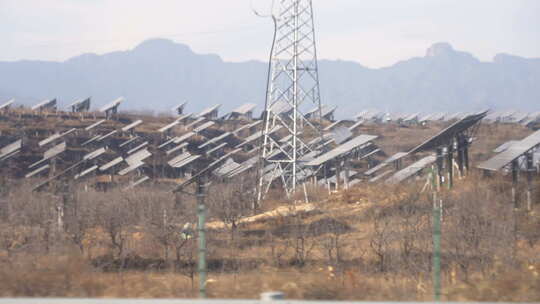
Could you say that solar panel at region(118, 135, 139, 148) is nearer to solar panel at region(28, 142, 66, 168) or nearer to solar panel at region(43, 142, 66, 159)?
solar panel at region(28, 142, 66, 168)

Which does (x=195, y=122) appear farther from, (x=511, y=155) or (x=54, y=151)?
(x=511, y=155)

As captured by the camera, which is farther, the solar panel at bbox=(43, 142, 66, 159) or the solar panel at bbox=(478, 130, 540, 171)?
the solar panel at bbox=(43, 142, 66, 159)

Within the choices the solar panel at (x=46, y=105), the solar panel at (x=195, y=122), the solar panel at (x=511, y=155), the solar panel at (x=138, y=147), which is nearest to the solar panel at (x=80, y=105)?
the solar panel at (x=46, y=105)

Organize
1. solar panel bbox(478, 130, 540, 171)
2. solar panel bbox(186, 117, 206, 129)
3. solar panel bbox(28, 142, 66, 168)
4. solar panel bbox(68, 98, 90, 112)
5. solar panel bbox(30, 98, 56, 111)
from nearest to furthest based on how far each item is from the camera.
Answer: solar panel bbox(478, 130, 540, 171) < solar panel bbox(28, 142, 66, 168) < solar panel bbox(186, 117, 206, 129) < solar panel bbox(30, 98, 56, 111) < solar panel bbox(68, 98, 90, 112)

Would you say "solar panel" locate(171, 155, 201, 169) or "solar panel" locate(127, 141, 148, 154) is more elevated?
"solar panel" locate(127, 141, 148, 154)

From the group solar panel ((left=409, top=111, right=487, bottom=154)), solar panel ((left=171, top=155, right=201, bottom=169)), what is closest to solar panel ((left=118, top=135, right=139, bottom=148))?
solar panel ((left=171, top=155, right=201, bottom=169))

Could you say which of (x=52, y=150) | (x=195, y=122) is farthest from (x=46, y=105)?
(x=52, y=150)

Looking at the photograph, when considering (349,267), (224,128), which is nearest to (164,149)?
(224,128)

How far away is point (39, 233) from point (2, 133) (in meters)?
28.2

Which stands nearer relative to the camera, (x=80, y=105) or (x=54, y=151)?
(x=54, y=151)

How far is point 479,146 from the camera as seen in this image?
42531 millimetres

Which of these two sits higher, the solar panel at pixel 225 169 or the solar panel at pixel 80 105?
the solar panel at pixel 80 105

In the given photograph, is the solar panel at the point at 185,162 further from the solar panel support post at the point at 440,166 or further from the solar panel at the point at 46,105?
the solar panel at the point at 46,105

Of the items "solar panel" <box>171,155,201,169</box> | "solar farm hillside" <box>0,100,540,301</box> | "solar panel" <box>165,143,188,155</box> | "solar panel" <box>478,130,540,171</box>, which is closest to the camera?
"solar farm hillside" <box>0,100,540,301</box>
